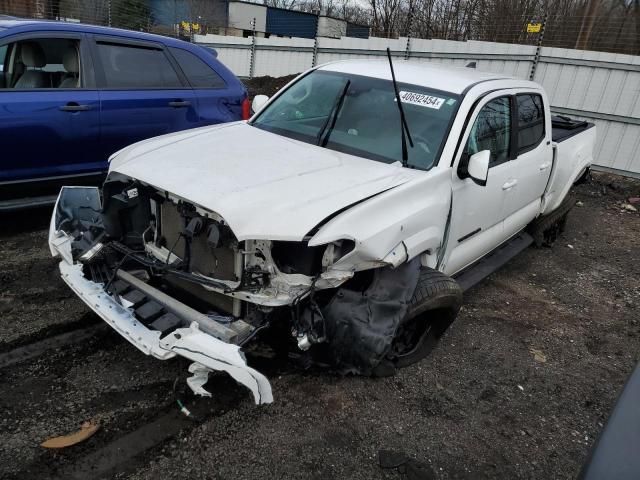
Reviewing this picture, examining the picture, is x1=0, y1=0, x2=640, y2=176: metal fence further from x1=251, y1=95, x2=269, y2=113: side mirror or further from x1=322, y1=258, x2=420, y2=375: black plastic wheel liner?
x1=322, y1=258, x2=420, y2=375: black plastic wheel liner

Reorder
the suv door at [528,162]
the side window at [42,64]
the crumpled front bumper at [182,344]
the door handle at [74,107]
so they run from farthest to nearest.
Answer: the side window at [42,64] → the door handle at [74,107] → the suv door at [528,162] → the crumpled front bumper at [182,344]

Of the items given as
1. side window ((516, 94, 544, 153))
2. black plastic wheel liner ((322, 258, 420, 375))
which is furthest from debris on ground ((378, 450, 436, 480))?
side window ((516, 94, 544, 153))

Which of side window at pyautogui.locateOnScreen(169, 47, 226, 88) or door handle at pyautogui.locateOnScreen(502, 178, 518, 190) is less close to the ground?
side window at pyautogui.locateOnScreen(169, 47, 226, 88)

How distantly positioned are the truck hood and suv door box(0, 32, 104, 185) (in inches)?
58.4

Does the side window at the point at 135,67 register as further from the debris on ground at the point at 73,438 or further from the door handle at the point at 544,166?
the door handle at the point at 544,166

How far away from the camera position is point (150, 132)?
17.0 feet

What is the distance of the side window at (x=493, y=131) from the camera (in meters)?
3.73

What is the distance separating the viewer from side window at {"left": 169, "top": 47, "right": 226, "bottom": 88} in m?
5.52

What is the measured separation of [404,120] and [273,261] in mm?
1469

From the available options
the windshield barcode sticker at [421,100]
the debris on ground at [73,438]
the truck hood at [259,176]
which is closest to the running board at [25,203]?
the truck hood at [259,176]

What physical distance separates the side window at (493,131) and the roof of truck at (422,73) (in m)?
0.23

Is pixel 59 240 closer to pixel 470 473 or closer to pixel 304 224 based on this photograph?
pixel 304 224

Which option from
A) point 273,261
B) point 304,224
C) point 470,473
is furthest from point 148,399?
point 470,473

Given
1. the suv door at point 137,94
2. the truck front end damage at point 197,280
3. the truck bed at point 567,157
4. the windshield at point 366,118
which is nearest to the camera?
the truck front end damage at point 197,280
